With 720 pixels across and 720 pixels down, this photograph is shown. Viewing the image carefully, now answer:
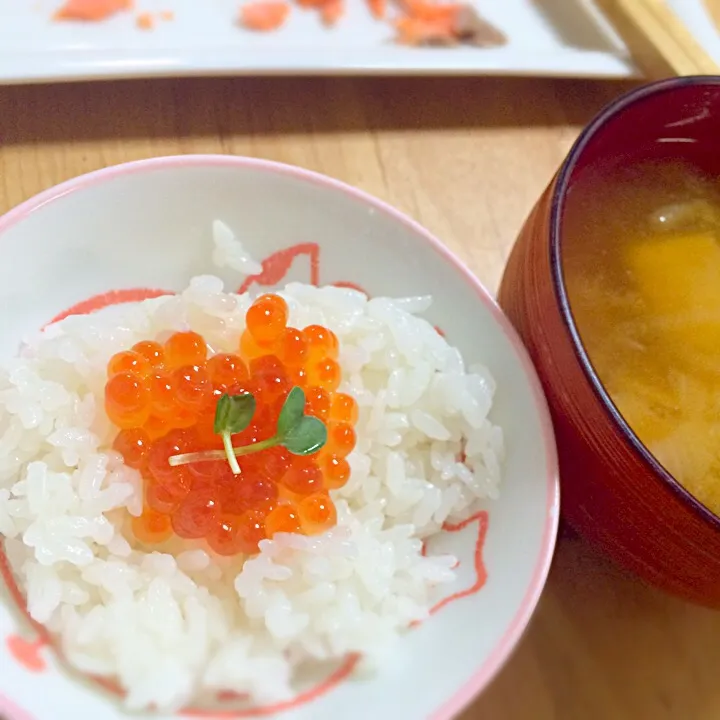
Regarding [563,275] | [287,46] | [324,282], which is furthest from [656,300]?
[287,46]

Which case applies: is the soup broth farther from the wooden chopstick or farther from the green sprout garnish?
the green sprout garnish

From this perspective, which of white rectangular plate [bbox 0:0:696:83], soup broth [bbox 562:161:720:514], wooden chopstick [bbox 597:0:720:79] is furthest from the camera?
wooden chopstick [bbox 597:0:720:79]

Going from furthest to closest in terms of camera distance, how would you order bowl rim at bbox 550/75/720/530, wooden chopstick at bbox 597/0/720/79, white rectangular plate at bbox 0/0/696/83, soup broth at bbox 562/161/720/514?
wooden chopstick at bbox 597/0/720/79
white rectangular plate at bbox 0/0/696/83
soup broth at bbox 562/161/720/514
bowl rim at bbox 550/75/720/530

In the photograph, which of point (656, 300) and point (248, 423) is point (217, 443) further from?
point (656, 300)

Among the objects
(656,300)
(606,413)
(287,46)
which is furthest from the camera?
(287,46)

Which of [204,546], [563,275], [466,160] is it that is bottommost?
[204,546]

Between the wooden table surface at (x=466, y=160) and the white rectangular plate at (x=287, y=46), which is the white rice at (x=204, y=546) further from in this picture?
the white rectangular plate at (x=287, y=46)

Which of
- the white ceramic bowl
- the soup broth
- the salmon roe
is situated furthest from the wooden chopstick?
Answer: the salmon roe

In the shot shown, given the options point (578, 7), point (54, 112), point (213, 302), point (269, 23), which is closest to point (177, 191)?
point (213, 302)
